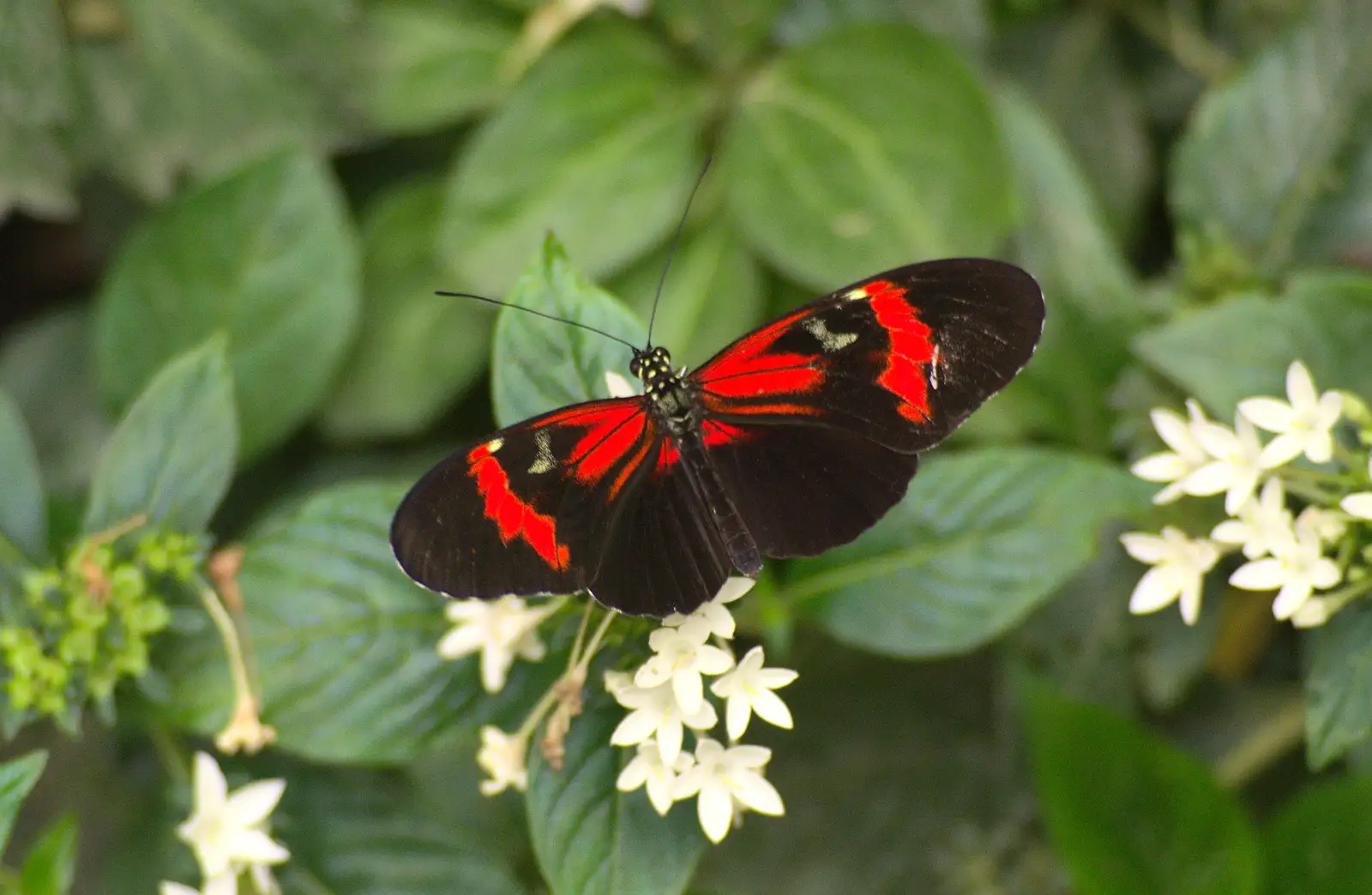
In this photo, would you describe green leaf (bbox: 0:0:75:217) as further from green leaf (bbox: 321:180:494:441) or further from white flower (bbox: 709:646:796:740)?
white flower (bbox: 709:646:796:740)

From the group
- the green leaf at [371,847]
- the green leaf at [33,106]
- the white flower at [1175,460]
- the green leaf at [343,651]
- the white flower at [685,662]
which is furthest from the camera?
the green leaf at [33,106]

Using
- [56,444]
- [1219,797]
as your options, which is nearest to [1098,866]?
[1219,797]

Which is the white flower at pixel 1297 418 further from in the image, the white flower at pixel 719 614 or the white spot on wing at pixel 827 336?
the white flower at pixel 719 614

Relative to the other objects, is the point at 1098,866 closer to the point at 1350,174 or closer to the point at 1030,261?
the point at 1030,261

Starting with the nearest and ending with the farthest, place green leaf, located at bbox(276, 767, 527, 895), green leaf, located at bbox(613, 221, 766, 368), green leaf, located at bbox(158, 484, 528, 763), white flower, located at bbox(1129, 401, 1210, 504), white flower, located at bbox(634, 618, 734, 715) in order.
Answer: white flower, located at bbox(634, 618, 734, 715) → white flower, located at bbox(1129, 401, 1210, 504) → green leaf, located at bbox(158, 484, 528, 763) → green leaf, located at bbox(276, 767, 527, 895) → green leaf, located at bbox(613, 221, 766, 368)

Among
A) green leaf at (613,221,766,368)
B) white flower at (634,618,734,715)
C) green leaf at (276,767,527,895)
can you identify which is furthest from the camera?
green leaf at (613,221,766,368)

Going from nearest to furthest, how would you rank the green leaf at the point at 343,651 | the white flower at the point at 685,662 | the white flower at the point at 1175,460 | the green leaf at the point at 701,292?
the white flower at the point at 685,662
the white flower at the point at 1175,460
the green leaf at the point at 343,651
the green leaf at the point at 701,292

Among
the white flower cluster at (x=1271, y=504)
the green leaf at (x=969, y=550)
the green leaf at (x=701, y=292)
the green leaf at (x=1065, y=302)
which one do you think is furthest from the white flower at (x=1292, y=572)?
the green leaf at (x=701, y=292)

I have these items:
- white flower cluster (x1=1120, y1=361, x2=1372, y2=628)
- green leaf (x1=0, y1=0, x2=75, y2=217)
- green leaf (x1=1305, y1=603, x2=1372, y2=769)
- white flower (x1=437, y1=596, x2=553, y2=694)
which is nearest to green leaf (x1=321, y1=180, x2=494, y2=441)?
green leaf (x1=0, y1=0, x2=75, y2=217)
